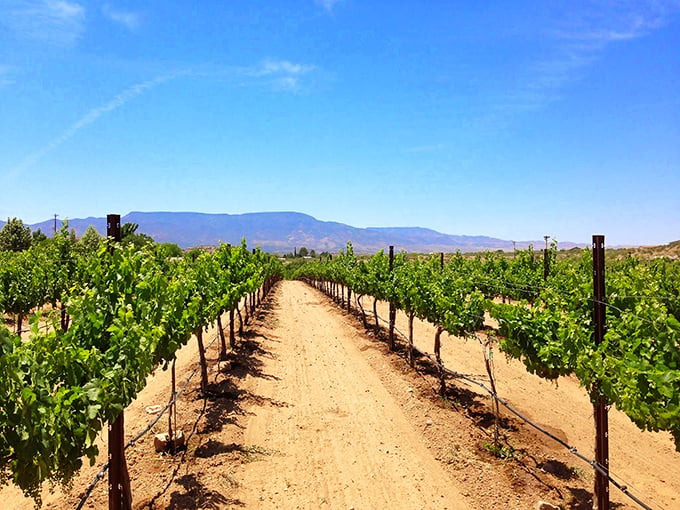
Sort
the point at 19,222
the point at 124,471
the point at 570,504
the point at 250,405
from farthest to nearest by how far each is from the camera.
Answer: the point at 19,222 < the point at 250,405 < the point at 570,504 < the point at 124,471

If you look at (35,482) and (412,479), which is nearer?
(35,482)

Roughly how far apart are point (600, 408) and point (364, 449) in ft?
14.5

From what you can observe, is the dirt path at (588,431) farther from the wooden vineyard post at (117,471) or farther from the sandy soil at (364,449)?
the wooden vineyard post at (117,471)

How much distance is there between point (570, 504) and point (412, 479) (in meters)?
2.39

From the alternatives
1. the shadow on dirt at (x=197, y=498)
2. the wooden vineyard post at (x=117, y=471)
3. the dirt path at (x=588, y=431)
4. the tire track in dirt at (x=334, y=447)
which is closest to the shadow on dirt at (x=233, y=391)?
the tire track in dirt at (x=334, y=447)

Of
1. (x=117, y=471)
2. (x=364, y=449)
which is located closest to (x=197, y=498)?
(x=117, y=471)

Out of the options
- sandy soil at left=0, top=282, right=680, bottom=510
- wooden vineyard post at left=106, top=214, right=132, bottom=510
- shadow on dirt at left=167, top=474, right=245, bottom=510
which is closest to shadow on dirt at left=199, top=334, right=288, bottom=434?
sandy soil at left=0, top=282, right=680, bottom=510

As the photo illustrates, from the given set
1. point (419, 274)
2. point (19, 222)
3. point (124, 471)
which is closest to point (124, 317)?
point (124, 471)

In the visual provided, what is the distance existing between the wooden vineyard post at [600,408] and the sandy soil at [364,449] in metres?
0.92

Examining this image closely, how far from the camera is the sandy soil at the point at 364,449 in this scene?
6.93 m

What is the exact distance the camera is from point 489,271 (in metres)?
25.7

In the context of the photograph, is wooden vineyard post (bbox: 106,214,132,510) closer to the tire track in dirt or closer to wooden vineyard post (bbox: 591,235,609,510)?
the tire track in dirt

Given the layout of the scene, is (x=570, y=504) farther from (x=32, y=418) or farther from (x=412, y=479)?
(x=32, y=418)

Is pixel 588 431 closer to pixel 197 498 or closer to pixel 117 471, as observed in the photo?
pixel 197 498
